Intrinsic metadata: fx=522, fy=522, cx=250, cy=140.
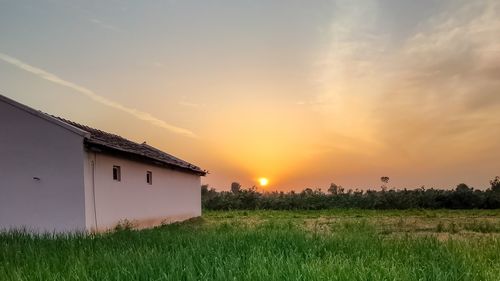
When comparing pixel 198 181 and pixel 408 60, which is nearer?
pixel 408 60

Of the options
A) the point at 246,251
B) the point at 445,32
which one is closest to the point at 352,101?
the point at 445,32

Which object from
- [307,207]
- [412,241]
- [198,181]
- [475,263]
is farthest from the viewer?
[307,207]

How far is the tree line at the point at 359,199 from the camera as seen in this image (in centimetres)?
3912

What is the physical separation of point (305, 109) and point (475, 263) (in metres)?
11.9

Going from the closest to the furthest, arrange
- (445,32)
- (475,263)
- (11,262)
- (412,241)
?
1. (475,263)
2. (11,262)
3. (412,241)
4. (445,32)

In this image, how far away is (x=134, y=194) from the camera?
19.8 metres

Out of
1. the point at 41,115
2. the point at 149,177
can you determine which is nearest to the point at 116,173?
the point at 41,115

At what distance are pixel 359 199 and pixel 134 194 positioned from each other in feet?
84.1

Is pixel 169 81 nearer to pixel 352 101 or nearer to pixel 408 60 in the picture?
pixel 352 101

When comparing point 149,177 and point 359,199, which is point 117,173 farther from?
point 359,199

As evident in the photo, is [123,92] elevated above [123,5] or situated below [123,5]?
below

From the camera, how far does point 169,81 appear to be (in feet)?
58.4

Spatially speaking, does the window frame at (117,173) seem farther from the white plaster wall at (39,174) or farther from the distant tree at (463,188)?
the distant tree at (463,188)

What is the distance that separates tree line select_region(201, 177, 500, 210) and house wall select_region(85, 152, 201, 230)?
14027 mm
